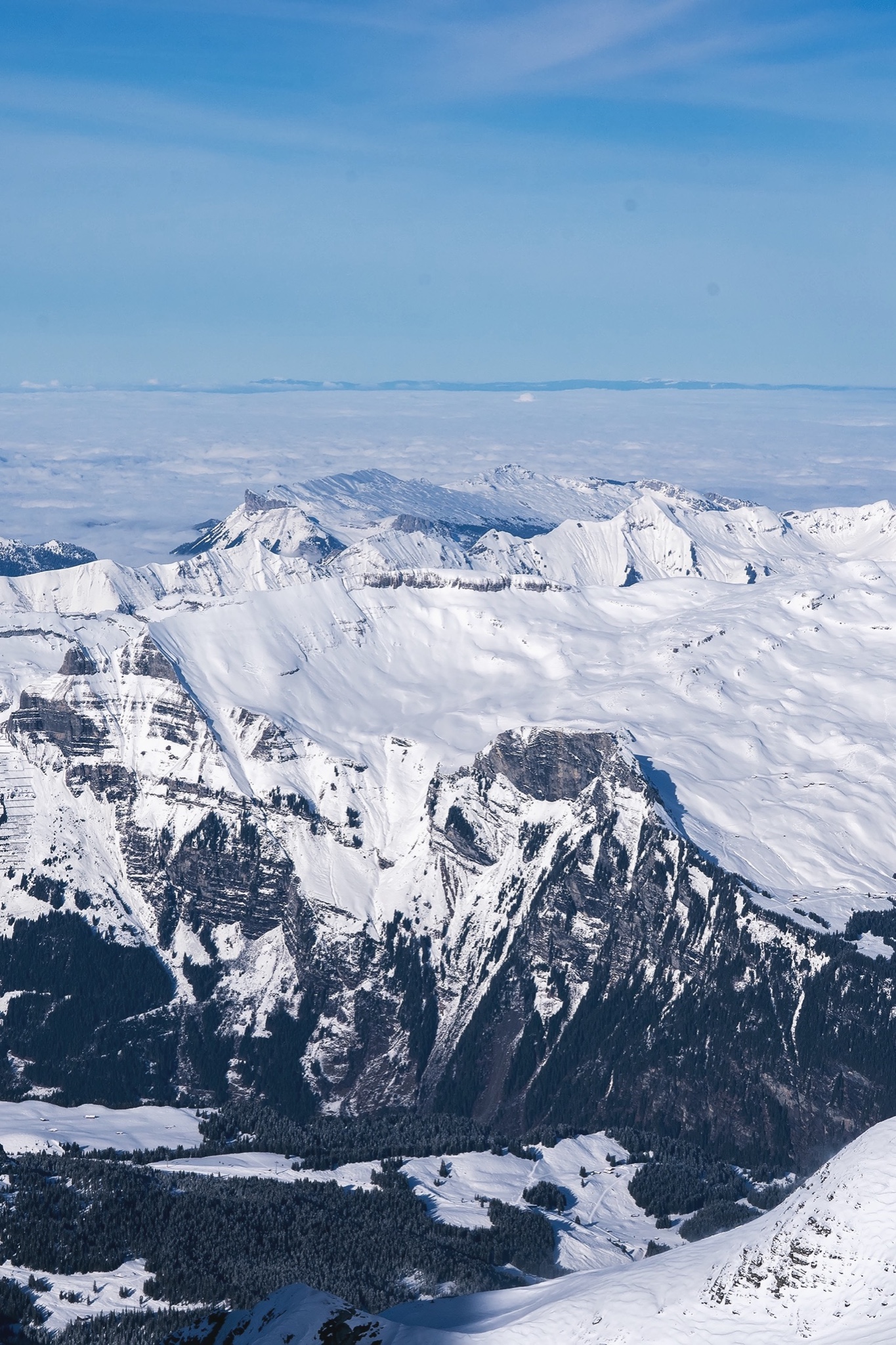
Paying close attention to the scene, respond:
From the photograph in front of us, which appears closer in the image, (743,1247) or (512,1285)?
(743,1247)

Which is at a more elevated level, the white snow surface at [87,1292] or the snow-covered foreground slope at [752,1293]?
the snow-covered foreground slope at [752,1293]

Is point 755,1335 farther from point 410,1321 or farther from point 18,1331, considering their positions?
point 18,1331

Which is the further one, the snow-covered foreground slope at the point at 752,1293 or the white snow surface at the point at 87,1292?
the white snow surface at the point at 87,1292

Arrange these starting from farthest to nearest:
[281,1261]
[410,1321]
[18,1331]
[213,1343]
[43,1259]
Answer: [281,1261], [43,1259], [18,1331], [410,1321], [213,1343]

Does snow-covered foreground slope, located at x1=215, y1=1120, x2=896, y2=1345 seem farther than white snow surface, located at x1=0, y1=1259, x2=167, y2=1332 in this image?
No

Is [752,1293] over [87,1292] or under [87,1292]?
over

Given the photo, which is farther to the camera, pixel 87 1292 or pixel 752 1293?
pixel 87 1292

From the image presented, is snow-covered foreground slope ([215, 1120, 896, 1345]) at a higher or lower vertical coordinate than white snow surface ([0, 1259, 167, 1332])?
higher

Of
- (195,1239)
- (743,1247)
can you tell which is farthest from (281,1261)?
(743,1247)
